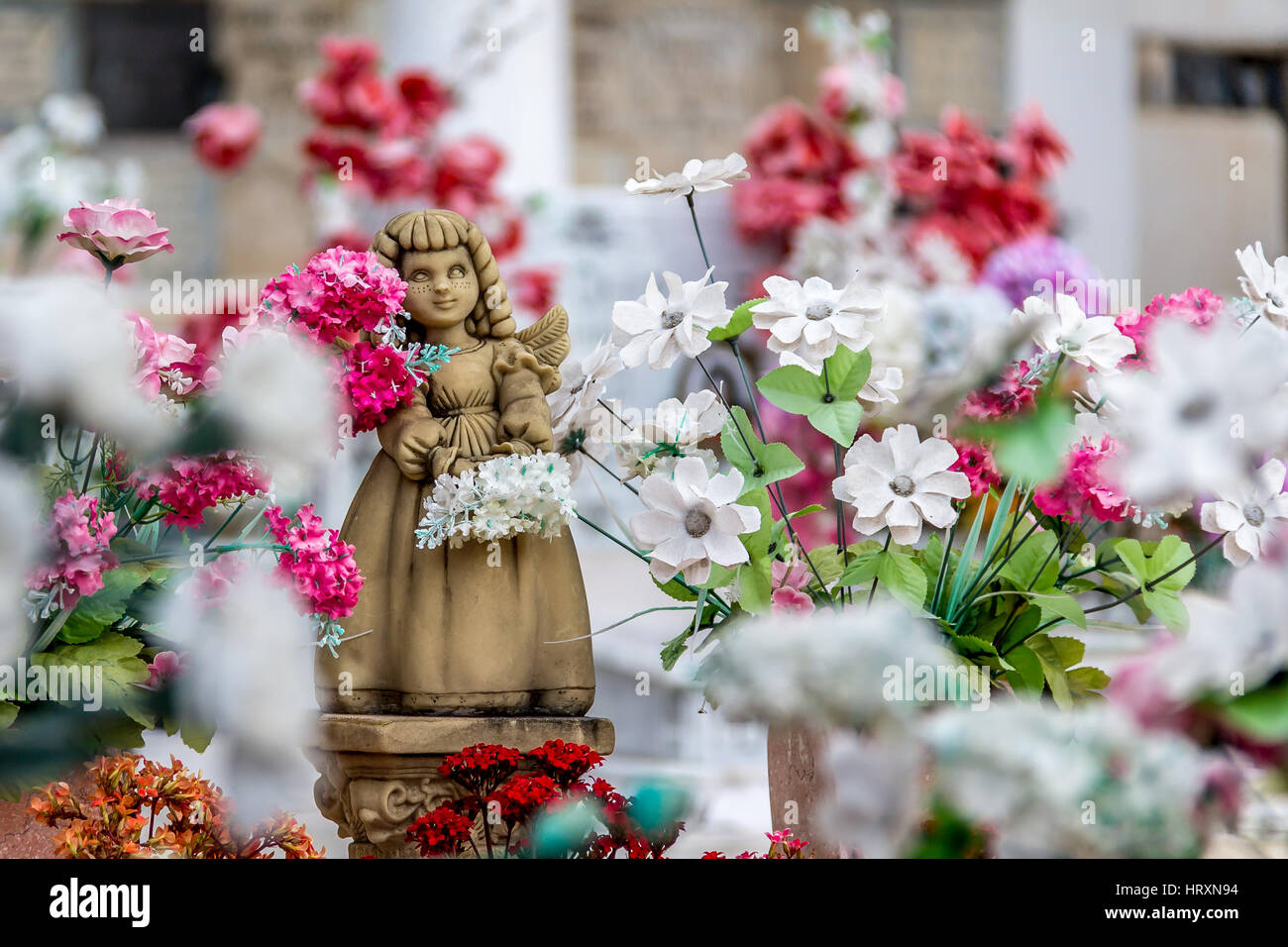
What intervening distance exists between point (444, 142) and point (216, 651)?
283cm

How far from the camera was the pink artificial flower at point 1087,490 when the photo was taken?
42.6 inches

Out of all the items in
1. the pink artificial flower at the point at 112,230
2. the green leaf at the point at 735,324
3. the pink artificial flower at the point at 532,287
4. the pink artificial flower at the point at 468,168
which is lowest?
the green leaf at the point at 735,324

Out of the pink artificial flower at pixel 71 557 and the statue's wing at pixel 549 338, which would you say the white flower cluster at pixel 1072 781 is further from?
the statue's wing at pixel 549 338

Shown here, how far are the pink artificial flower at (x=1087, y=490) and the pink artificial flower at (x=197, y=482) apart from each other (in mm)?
587

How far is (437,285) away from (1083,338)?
54 centimetres

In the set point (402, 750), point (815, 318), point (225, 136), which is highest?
point (225, 136)

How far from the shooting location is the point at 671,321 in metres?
1.11

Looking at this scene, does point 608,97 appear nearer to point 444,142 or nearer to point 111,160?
point 111,160

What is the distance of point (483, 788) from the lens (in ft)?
3.72

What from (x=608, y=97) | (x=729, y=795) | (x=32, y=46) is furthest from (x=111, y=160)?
(x=729, y=795)

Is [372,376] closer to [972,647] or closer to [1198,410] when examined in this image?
[972,647]

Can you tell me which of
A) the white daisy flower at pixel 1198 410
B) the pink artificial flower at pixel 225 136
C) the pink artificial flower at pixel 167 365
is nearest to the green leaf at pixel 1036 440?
the white daisy flower at pixel 1198 410

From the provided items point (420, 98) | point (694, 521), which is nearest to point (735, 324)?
point (694, 521)

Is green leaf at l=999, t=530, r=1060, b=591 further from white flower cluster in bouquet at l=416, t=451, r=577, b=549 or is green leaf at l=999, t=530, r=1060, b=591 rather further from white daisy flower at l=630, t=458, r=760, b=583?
white flower cluster in bouquet at l=416, t=451, r=577, b=549
